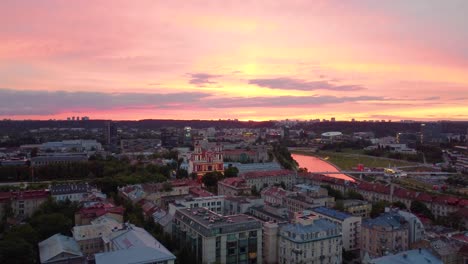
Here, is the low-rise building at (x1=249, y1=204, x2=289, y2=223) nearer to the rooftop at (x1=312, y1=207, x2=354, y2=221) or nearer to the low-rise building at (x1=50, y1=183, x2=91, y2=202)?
the rooftop at (x1=312, y1=207, x2=354, y2=221)

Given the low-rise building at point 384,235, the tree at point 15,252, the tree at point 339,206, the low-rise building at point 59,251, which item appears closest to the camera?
the tree at point 15,252

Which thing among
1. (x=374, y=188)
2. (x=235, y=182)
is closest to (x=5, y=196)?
(x=235, y=182)

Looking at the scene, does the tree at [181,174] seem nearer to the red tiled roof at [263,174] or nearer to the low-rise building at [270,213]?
the red tiled roof at [263,174]

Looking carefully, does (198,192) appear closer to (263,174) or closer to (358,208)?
(358,208)

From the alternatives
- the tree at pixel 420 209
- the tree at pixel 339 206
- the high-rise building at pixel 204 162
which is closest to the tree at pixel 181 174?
the high-rise building at pixel 204 162

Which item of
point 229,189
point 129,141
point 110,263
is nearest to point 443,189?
point 229,189

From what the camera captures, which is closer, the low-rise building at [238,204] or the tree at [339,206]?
the low-rise building at [238,204]

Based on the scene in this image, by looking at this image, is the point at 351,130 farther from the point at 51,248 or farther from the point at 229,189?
the point at 51,248

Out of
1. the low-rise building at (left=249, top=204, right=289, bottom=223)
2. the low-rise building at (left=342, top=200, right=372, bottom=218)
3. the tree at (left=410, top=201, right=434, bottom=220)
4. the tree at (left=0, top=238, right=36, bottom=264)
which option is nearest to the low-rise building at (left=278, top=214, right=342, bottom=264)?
the low-rise building at (left=249, top=204, right=289, bottom=223)
